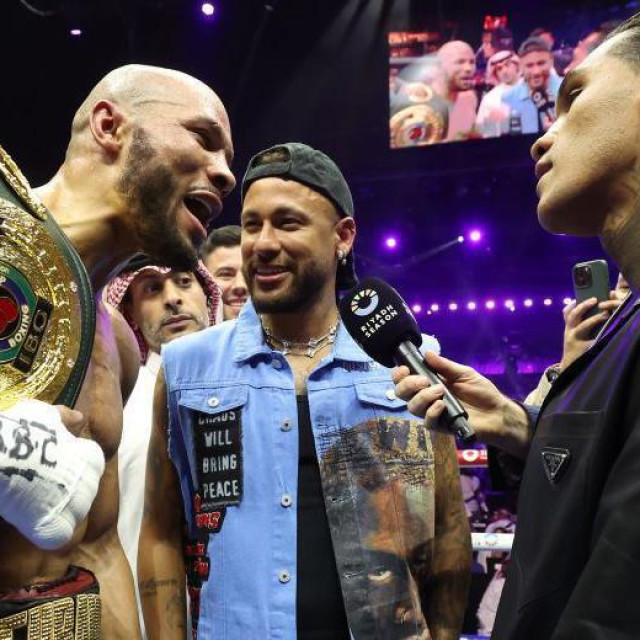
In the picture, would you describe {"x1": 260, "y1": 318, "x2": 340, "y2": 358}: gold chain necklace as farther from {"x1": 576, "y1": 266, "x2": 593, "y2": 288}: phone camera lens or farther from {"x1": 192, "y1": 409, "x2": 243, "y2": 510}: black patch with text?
{"x1": 576, "y1": 266, "x2": 593, "y2": 288}: phone camera lens

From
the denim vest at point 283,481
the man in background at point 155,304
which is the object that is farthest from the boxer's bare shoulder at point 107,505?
the man in background at point 155,304

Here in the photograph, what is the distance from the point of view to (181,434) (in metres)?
1.55

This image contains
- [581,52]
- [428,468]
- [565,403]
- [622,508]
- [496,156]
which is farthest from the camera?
[496,156]

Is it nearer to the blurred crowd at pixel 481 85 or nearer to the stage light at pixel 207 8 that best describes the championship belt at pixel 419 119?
the blurred crowd at pixel 481 85

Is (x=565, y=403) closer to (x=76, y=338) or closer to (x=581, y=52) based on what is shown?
(x=76, y=338)

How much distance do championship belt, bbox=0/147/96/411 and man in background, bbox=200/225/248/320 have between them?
1.60m

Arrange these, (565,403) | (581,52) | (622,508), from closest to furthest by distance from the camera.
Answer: (622,508)
(565,403)
(581,52)

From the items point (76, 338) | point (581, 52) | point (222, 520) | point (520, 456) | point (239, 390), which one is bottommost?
point (222, 520)

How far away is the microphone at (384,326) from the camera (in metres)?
1.28

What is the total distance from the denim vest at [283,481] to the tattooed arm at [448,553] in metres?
0.04

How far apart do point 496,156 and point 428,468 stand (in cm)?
604

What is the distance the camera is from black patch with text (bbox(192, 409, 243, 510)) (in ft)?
4.81

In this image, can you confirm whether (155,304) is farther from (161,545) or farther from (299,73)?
(299,73)

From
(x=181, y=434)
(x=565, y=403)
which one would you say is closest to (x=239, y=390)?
(x=181, y=434)
